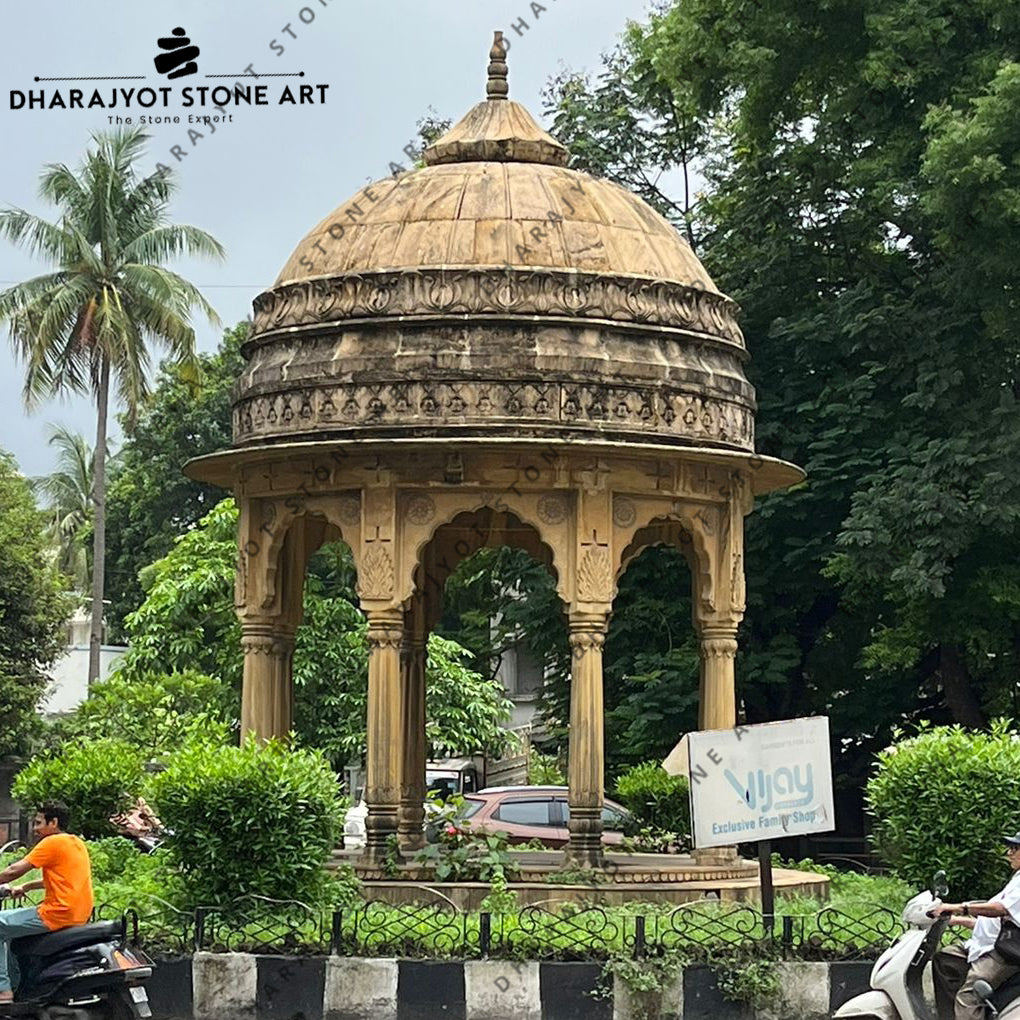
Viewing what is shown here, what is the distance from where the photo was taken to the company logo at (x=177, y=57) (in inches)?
910

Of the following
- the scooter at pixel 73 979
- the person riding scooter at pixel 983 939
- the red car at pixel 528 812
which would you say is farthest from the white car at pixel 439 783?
the person riding scooter at pixel 983 939

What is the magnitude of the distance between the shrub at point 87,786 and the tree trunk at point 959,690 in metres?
11.9

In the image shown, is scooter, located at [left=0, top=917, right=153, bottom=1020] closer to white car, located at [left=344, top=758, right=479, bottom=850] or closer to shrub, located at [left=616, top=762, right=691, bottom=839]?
shrub, located at [left=616, top=762, right=691, bottom=839]

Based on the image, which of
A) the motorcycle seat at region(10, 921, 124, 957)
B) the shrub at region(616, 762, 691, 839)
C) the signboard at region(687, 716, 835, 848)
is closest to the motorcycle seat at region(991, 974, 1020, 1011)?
the signboard at region(687, 716, 835, 848)

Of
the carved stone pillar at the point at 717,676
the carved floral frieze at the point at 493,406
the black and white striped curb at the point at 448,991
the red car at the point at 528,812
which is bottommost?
the black and white striped curb at the point at 448,991

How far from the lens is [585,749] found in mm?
17703

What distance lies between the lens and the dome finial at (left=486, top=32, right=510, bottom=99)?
20672 millimetres

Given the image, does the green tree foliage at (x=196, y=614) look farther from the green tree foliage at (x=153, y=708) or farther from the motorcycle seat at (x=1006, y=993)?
the motorcycle seat at (x=1006, y=993)

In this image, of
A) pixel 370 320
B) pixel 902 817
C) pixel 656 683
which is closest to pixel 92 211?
pixel 656 683

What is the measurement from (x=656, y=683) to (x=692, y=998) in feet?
45.2

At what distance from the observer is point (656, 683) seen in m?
27.9

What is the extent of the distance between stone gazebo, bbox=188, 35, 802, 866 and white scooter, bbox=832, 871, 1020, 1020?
→ 6.24m

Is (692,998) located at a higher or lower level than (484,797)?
lower

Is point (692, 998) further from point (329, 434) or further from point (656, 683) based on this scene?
point (656, 683)
